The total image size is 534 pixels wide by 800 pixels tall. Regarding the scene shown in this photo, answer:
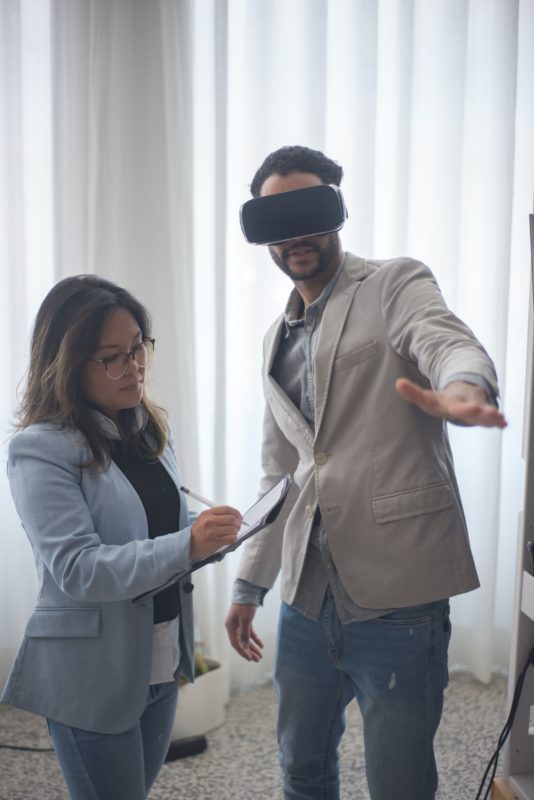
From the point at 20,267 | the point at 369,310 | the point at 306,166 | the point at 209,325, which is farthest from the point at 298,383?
the point at 20,267

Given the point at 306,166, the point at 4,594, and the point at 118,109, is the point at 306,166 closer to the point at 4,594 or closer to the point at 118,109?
the point at 118,109

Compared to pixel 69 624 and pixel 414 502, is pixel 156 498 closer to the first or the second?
pixel 69 624

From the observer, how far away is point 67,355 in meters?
1.14

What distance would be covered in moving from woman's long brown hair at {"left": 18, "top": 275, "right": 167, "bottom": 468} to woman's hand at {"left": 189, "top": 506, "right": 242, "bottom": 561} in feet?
0.62

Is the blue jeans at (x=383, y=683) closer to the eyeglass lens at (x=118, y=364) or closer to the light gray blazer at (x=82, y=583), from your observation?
the light gray blazer at (x=82, y=583)

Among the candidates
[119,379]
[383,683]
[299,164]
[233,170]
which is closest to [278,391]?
[119,379]

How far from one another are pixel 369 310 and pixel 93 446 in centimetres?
49

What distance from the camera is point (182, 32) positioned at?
2.17 m

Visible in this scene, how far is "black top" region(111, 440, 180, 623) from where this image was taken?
1205 mm

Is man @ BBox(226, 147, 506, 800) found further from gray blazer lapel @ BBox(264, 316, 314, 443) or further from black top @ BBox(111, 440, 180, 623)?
black top @ BBox(111, 440, 180, 623)

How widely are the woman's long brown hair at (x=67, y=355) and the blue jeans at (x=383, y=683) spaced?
19.1 inches

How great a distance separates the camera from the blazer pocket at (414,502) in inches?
43.9

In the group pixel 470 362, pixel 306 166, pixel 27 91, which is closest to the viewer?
pixel 470 362

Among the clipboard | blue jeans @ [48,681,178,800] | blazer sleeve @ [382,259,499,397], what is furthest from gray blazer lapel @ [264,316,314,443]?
blue jeans @ [48,681,178,800]
